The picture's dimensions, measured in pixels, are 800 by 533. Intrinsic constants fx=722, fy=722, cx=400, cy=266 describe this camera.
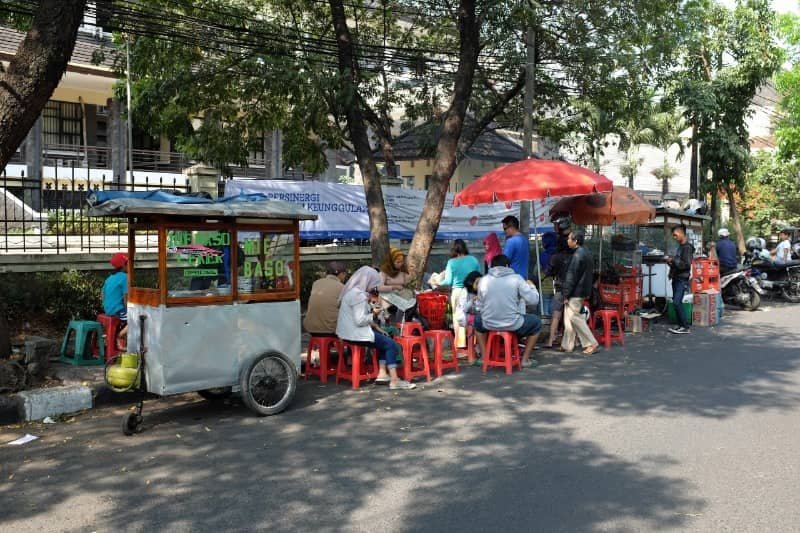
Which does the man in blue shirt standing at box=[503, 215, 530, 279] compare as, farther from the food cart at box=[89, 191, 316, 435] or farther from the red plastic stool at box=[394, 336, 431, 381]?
the food cart at box=[89, 191, 316, 435]

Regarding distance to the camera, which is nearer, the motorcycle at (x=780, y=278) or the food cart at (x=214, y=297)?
the food cart at (x=214, y=297)

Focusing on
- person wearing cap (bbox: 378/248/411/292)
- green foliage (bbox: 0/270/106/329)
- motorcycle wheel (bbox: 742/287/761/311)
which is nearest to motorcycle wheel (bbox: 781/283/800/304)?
motorcycle wheel (bbox: 742/287/761/311)

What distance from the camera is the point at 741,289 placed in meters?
15.2

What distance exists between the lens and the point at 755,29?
1978 cm

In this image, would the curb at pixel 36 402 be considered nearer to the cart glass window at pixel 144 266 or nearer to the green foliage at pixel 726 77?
the cart glass window at pixel 144 266

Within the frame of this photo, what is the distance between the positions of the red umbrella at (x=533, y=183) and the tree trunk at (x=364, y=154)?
137cm

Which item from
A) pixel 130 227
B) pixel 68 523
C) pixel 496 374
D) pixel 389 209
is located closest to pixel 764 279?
pixel 389 209

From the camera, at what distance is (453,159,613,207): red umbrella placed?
1000 cm

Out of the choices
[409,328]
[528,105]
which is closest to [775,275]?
[528,105]

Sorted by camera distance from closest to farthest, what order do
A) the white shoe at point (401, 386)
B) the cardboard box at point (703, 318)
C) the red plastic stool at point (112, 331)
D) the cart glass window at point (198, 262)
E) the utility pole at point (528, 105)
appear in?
the cart glass window at point (198, 262), the white shoe at point (401, 386), the red plastic stool at point (112, 331), the utility pole at point (528, 105), the cardboard box at point (703, 318)

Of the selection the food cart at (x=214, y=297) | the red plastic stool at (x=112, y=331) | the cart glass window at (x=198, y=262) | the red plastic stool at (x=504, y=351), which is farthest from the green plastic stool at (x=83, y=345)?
the red plastic stool at (x=504, y=351)

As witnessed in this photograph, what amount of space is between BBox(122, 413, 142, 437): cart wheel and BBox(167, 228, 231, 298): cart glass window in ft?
3.58

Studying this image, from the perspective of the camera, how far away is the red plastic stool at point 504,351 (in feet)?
28.7

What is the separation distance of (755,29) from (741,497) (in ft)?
61.4
